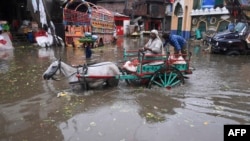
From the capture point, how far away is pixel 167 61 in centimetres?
838

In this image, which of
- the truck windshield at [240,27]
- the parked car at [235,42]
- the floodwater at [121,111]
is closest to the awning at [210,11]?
the truck windshield at [240,27]

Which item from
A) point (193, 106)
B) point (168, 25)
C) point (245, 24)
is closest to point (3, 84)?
point (193, 106)

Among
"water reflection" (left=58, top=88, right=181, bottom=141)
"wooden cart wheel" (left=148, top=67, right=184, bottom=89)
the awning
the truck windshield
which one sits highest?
the awning

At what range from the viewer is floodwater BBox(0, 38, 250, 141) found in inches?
216

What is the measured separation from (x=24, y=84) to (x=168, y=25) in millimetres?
36184

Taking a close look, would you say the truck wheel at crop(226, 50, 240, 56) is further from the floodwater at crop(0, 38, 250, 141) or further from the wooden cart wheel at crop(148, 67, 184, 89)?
the wooden cart wheel at crop(148, 67, 184, 89)

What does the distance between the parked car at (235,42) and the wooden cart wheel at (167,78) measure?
10536 millimetres

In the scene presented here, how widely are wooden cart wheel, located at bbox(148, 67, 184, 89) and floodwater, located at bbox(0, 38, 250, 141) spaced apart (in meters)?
0.27

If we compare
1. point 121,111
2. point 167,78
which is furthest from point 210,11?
point 121,111

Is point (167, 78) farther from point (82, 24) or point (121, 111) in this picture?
point (82, 24)

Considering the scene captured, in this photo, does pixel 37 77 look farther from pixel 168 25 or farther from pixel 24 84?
pixel 168 25

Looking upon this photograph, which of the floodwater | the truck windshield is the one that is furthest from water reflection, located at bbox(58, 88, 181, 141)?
the truck windshield

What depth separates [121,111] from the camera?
22.0ft

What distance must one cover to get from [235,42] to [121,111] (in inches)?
533
